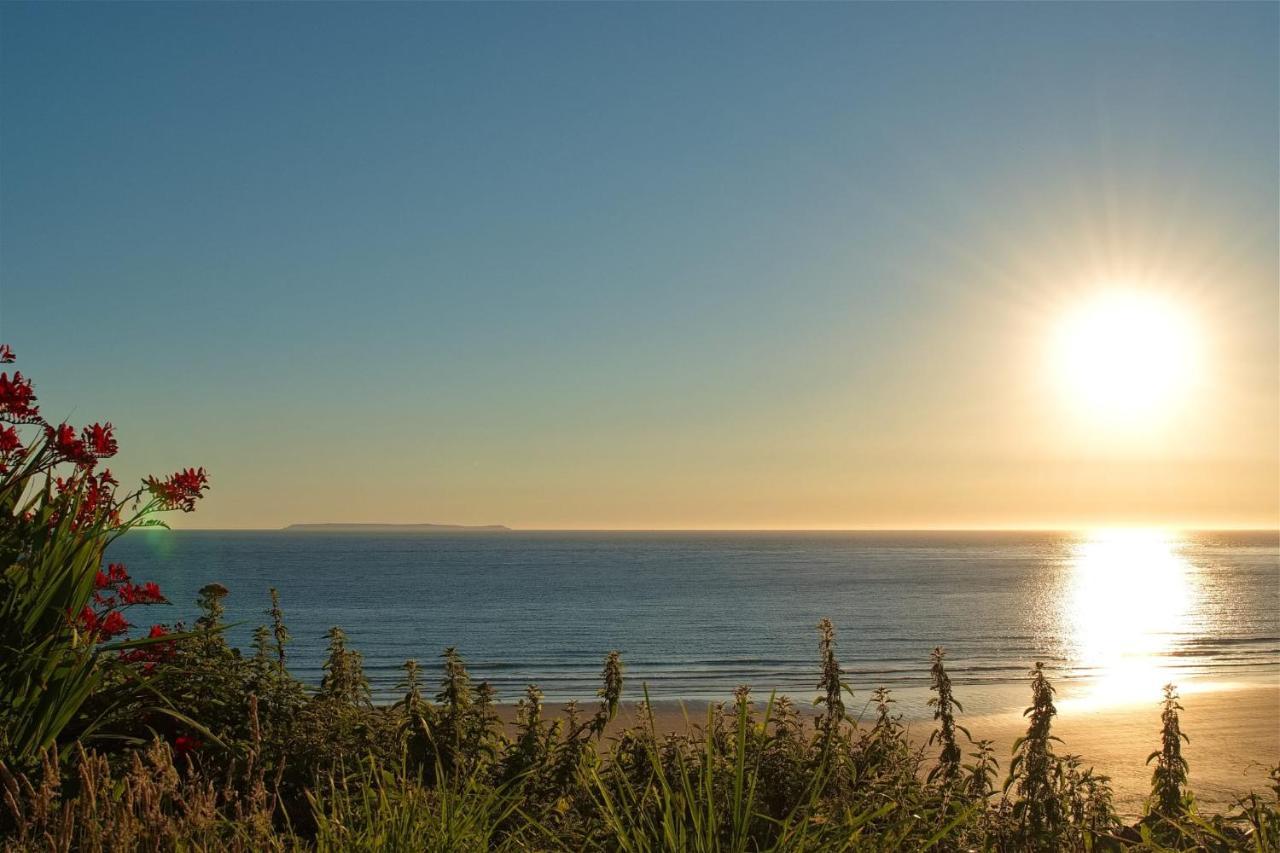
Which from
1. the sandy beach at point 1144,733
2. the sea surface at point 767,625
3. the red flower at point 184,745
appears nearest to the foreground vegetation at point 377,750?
the red flower at point 184,745

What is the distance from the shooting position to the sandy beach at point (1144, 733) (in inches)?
656

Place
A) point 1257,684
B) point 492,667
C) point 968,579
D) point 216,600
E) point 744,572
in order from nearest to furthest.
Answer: point 216,600 < point 1257,684 < point 492,667 < point 968,579 < point 744,572

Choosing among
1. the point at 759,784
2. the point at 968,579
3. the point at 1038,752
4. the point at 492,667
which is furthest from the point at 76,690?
the point at 968,579

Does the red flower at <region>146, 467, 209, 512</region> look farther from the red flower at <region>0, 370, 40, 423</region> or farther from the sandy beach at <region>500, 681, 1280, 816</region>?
the sandy beach at <region>500, 681, 1280, 816</region>

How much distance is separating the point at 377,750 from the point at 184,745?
1.03m

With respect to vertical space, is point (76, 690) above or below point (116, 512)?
below

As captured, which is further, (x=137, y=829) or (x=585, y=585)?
(x=585, y=585)

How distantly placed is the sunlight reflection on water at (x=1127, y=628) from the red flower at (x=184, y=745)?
90.8ft

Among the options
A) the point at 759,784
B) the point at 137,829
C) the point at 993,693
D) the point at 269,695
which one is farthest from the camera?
the point at 993,693

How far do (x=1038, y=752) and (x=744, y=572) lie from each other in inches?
3998

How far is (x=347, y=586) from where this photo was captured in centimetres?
8281

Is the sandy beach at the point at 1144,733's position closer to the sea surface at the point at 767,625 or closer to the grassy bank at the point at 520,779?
the sea surface at the point at 767,625

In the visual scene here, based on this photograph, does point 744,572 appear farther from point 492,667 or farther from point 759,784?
point 759,784

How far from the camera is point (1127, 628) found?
169ft
